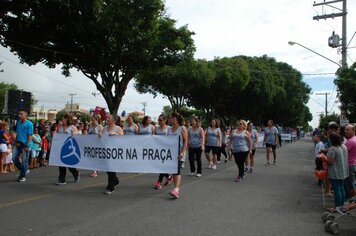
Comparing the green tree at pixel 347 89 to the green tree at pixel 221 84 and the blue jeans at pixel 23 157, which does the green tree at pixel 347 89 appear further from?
the green tree at pixel 221 84

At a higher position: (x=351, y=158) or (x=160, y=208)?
(x=351, y=158)

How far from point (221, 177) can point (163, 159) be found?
3.75 metres

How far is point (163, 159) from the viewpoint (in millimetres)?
9133

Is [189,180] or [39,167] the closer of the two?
[189,180]

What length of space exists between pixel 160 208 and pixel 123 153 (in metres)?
2.31

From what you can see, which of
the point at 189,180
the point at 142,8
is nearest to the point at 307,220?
the point at 189,180

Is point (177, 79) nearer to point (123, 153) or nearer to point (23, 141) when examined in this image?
point (23, 141)

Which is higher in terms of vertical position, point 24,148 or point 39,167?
point 24,148

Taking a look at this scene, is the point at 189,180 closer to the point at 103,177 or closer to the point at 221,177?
the point at 221,177

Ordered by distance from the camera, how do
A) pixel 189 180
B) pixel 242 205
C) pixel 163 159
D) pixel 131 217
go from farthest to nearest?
pixel 189 180 → pixel 163 159 → pixel 242 205 → pixel 131 217

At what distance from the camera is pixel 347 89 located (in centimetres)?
2212

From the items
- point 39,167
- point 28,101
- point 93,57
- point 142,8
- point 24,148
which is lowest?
point 39,167

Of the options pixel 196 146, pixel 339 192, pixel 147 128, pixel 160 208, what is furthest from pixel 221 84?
pixel 339 192

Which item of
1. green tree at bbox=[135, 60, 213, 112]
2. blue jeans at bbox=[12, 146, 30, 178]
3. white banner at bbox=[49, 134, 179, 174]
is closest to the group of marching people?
blue jeans at bbox=[12, 146, 30, 178]
